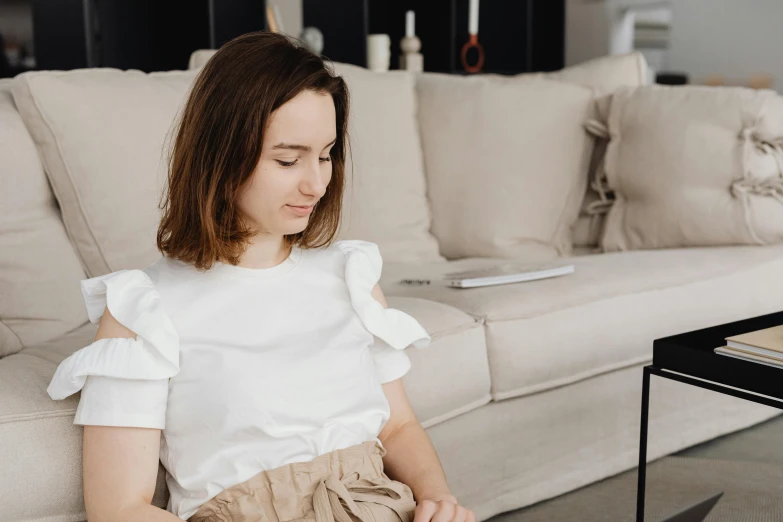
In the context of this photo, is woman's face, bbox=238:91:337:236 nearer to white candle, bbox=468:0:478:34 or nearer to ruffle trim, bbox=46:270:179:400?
ruffle trim, bbox=46:270:179:400

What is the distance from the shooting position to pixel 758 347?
1.37 metres

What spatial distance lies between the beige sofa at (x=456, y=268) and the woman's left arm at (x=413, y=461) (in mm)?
308

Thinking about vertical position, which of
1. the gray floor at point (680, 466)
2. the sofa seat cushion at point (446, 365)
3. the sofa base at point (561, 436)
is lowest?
the gray floor at point (680, 466)

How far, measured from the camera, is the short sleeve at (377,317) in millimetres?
1167

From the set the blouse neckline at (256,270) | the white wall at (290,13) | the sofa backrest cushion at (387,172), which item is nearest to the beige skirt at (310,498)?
the blouse neckline at (256,270)

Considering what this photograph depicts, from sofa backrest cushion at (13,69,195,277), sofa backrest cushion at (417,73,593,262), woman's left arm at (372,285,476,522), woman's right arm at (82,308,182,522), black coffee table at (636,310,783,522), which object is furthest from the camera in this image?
sofa backrest cushion at (417,73,593,262)

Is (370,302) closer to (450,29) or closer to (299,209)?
(299,209)

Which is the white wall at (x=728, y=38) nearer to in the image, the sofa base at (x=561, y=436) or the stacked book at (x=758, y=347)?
the sofa base at (x=561, y=436)

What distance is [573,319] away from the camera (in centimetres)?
185

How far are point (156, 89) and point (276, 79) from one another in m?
0.91

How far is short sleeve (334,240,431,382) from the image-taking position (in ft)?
3.83

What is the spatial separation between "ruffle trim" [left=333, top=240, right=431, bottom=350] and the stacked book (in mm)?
496

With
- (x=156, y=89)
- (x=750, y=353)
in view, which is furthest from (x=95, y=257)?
(x=750, y=353)

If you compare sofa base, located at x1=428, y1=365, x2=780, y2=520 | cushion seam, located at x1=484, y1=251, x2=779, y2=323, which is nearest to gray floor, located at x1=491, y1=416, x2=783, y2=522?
sofa base, located at x1=428, y1=365, x2=780, y2=520
